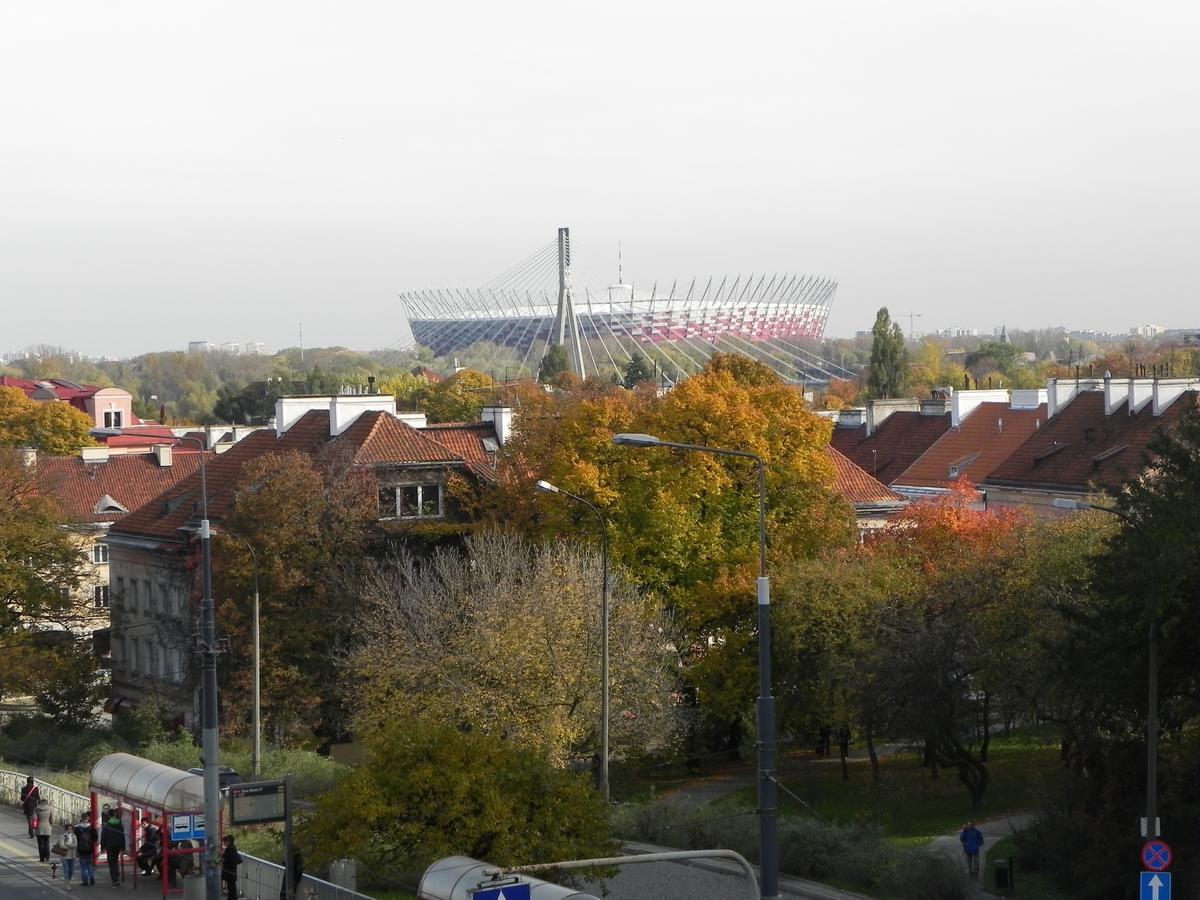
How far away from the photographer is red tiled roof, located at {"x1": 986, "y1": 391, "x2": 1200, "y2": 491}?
209 feet

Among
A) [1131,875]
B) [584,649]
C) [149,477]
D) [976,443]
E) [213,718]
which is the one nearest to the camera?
[213,718]

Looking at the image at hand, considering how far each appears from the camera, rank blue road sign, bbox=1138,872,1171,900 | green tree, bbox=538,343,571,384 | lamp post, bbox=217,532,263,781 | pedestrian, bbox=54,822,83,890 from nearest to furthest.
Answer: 1. blue road sign, bbox=1138,872,1171,900
2. pedestrian, bbox=54,822,83,890
3. lamp post, bbox=217,532,263,781
4. green tree, bbox=538,343,571,384

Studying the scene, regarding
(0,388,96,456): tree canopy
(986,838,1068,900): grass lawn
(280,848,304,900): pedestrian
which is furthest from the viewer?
(0,388,96,456): tree canopy

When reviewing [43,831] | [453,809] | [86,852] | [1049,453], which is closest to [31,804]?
[43,831]

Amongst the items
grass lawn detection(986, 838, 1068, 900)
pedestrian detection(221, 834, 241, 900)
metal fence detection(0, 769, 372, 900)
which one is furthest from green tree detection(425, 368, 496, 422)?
pedestrian detection(221, 834, 241, 900)

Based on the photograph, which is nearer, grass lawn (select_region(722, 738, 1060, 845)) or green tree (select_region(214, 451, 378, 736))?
grass lawn (select_region(722, 738, 1060, 845))

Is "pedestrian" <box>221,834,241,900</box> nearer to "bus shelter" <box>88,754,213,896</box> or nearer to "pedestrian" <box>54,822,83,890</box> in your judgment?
"bus shelter" <box>88,754,213,896</box>

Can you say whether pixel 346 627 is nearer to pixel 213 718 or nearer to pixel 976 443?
pixel 213 718

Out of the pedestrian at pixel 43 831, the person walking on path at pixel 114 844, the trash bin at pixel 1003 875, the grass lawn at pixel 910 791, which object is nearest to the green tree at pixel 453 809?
the person walking on path at pixel 114 844

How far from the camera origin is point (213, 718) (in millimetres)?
28031

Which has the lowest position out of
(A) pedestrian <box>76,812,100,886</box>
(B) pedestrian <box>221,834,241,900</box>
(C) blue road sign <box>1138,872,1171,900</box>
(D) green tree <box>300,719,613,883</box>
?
(A) pedestrian <box>76,812,100,886</box>

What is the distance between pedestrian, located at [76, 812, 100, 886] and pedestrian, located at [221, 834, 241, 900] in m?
4.04

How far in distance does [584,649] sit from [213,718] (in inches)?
610

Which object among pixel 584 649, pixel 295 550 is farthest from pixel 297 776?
pixel 295 550
